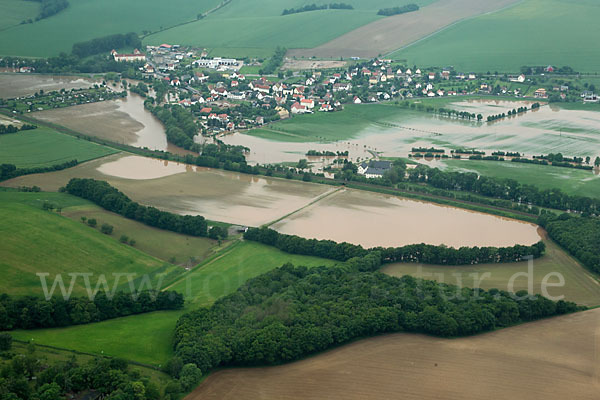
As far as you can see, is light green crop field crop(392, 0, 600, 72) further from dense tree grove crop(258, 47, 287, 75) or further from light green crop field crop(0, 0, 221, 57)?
light green crop field crop(0, 0, 221, 57)

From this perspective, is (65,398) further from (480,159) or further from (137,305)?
(480,159)

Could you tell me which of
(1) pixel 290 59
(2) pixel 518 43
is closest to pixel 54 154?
(1) pixel 290 59

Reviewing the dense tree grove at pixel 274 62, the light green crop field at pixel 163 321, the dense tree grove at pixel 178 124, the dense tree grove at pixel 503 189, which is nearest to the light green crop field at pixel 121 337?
the light green crop field at pixel 163 321

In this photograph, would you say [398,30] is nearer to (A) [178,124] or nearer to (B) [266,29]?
(B) [266,29]

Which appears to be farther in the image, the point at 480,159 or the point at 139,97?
the point at 139,97

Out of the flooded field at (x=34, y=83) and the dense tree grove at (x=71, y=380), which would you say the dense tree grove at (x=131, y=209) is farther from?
the flooded field at (x=34, y=83)
